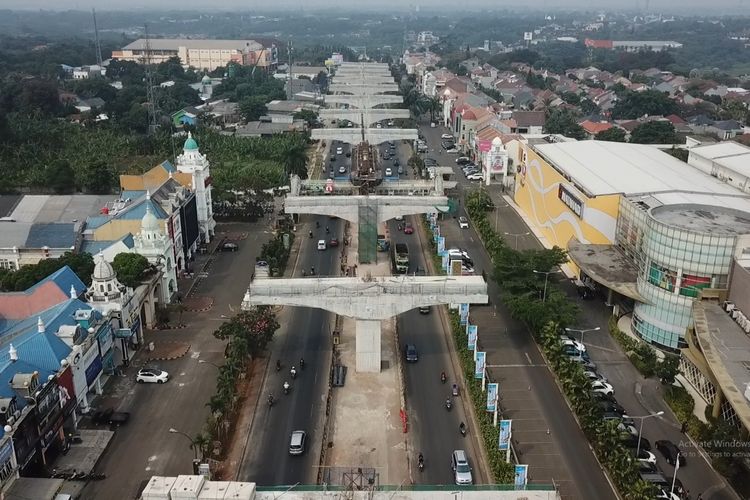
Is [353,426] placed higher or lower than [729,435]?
lower

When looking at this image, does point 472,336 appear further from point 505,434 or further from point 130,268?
point 130,268

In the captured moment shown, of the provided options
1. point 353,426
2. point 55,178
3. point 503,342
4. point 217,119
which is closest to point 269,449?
point 353,426

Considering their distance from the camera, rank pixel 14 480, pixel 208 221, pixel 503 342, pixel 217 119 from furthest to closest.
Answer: pixel 217 119, pixel 208 221, pixel 503 342, pixel 14 480

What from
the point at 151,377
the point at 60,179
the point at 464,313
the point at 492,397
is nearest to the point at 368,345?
the point at 464,313

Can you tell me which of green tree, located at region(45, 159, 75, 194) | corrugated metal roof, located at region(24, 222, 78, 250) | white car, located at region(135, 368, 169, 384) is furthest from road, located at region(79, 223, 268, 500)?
green tree, located at region(45, 159, 75, 194)

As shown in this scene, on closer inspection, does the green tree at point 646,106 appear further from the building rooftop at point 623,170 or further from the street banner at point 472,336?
the street banner at point 472,336

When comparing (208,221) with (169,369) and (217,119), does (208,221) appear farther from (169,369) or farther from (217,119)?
(217,119)
